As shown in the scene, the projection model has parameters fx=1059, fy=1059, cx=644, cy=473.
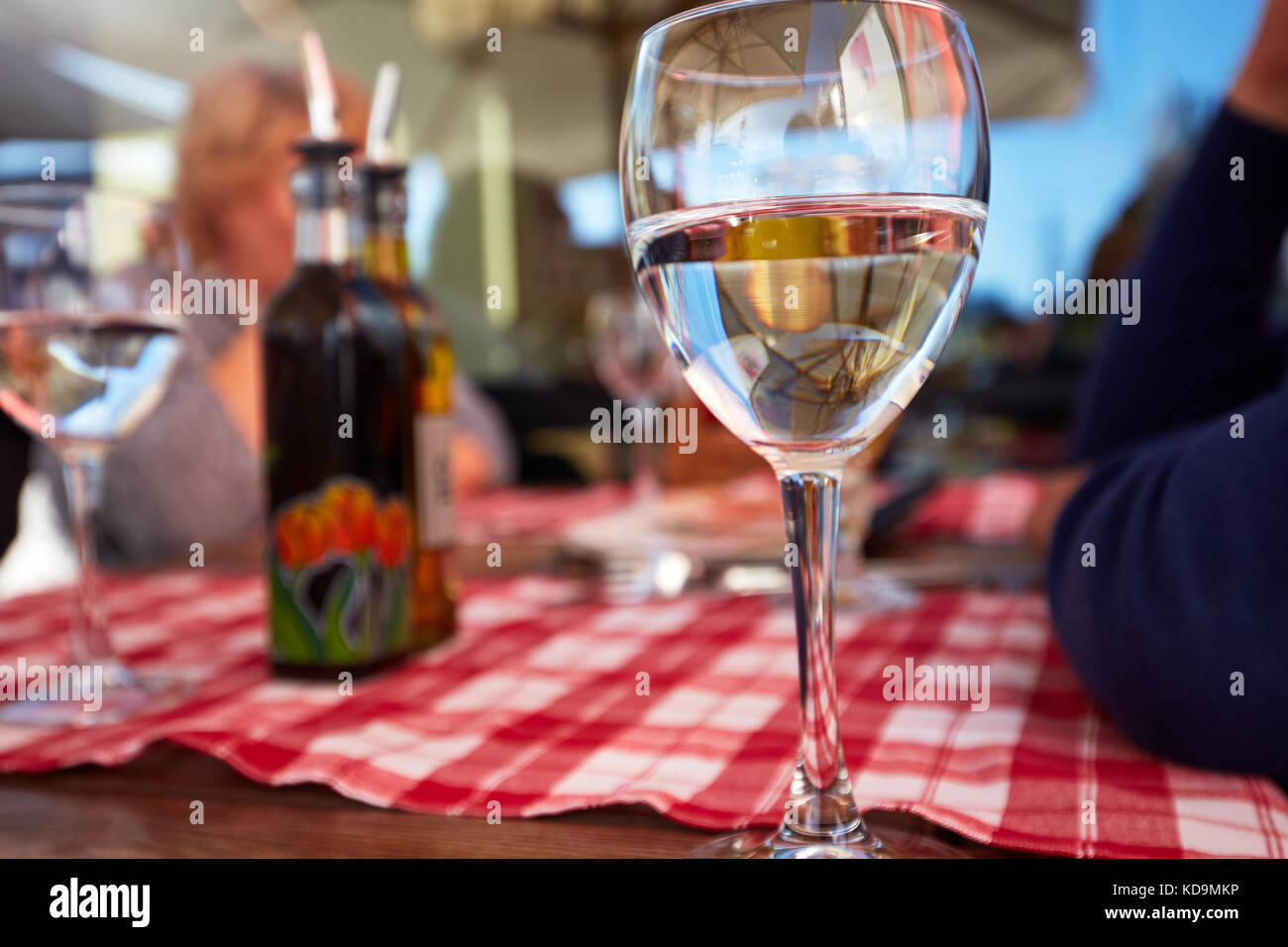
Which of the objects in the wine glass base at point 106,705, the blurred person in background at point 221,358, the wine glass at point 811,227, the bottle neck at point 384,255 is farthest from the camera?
the blurred person in background at point 221,358

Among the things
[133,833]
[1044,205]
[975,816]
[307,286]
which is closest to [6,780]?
[133,833]

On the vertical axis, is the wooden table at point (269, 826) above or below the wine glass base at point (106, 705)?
below

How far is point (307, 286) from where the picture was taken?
541mm

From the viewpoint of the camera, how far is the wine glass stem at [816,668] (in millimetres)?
293

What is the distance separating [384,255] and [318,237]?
0.07m

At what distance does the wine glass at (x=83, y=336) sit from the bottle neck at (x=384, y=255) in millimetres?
108

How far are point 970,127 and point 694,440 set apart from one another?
101cm

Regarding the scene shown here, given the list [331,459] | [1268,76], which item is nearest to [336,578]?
[331,459]

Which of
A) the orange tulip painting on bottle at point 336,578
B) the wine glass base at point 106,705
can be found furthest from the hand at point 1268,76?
the wine glass base at point 106,705

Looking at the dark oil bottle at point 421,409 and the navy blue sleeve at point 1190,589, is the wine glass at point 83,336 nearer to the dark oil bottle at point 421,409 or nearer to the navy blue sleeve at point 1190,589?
the dark oil bottle at point 421,409

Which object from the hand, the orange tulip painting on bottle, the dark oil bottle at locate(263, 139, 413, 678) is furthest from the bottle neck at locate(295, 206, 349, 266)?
the hand

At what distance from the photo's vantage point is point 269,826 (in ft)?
1.20

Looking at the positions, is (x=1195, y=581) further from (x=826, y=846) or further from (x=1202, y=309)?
(x=1202, y=309)

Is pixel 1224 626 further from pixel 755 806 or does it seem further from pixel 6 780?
pixel 6 780
